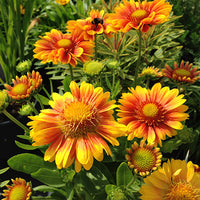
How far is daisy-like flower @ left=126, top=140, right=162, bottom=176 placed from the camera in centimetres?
62

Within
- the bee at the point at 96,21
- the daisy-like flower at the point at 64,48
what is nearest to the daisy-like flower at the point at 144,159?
the daisy-like flower at the point at 64,48

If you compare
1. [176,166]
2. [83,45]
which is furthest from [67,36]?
[176,166]

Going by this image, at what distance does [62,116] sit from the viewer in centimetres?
59

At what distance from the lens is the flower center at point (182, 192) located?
0.56 metres

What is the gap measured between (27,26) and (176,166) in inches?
55.2

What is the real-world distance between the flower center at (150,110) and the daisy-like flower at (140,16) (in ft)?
0.89

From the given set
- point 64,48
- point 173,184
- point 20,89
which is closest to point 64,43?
point 64,48

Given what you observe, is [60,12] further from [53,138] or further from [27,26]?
[53,138]

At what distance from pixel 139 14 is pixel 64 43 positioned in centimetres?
31

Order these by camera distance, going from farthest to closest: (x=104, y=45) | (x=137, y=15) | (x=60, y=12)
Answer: (x=60, y=12), (x=104, y=45), (x=137, y=15)

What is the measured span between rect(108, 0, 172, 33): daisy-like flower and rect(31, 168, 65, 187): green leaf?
53cm

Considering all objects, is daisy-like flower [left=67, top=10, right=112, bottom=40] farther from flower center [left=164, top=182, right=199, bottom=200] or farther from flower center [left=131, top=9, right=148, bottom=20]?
flower center [left=164, top=182, right=199, bottom=200]

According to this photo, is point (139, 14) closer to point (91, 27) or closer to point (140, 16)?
point (140, 16)

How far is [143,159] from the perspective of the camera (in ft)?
2.10
